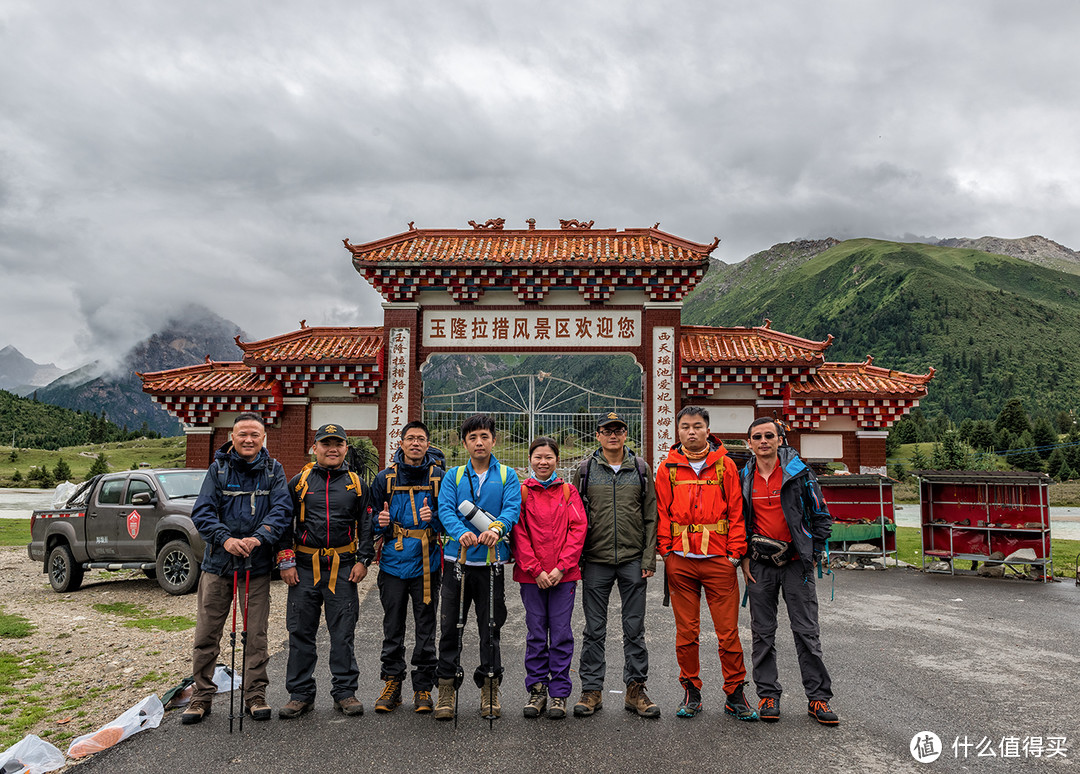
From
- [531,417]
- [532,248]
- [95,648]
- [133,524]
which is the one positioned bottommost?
[95,648]

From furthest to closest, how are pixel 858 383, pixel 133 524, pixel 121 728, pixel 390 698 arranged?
pixel 858 383 → pixel 133 524 → pixel 390 698 → pixel 121 728

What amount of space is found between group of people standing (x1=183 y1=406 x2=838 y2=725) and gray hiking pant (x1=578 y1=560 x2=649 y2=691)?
0.01 meters

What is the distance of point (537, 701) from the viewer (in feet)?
14.5

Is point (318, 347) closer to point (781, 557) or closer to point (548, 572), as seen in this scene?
point (548, 572)

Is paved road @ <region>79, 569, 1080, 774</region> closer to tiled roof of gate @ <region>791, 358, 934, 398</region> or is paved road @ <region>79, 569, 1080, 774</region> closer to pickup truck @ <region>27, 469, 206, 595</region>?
pickup truck @ <region>27, 469, 206, 595</region>

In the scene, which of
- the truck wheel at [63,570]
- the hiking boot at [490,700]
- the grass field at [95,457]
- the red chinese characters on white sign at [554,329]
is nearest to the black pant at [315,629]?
the hiking boot at [490,700]

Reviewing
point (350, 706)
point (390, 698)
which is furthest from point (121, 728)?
point (390, 698)

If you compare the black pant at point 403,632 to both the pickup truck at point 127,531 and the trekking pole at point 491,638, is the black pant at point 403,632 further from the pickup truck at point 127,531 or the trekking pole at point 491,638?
the pickup truck at point 127,531

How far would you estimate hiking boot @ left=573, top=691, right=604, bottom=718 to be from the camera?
4.36 m

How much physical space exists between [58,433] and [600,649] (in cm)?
8612

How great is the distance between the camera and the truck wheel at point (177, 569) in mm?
8773

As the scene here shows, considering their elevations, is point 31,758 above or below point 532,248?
below

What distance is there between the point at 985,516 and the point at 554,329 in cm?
753

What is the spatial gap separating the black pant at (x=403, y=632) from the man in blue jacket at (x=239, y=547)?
797 mm
